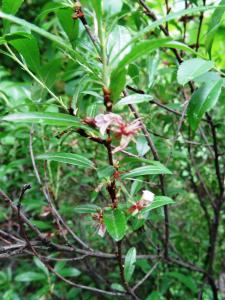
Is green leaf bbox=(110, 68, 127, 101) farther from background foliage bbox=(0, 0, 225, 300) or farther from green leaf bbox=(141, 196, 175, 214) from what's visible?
green leaf bbox=(141, 196, 175, 214)

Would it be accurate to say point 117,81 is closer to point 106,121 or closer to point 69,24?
point 106,121

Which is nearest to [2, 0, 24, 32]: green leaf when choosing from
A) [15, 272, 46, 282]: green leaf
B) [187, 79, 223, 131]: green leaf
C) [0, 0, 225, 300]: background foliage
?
[0, 0, 225, 300]: background foliage

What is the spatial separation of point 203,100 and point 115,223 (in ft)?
0.77

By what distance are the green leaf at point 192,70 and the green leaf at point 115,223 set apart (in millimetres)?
223

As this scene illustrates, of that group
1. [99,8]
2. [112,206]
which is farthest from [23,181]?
[99,8]

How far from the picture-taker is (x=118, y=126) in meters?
0.50

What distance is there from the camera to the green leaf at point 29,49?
2.01 ft

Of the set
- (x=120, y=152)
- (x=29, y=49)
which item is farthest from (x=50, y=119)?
(x=120, y=152)

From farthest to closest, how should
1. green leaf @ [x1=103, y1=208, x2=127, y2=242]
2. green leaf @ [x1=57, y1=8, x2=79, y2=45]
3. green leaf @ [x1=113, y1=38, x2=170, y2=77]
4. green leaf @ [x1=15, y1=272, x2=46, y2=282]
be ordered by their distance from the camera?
green leaf @ [x1=15, y1=272, x2=46, y2=282]
green leaf @ [x1=57, y1=8, x2=79, y2=45]
green leaf @ [x1=103, y1=208, x2=127, y2=242]
green leaf @ [x1=113, y1=38, x2=170, y2=77]

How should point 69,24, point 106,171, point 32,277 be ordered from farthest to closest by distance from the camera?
point 32,277 → point 69,24 → point 106,171

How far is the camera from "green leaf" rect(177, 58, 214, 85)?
1.76ft

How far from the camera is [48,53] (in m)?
2.72

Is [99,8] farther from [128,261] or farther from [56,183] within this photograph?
[56,183]

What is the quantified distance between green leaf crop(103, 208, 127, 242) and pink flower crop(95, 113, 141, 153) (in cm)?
13
